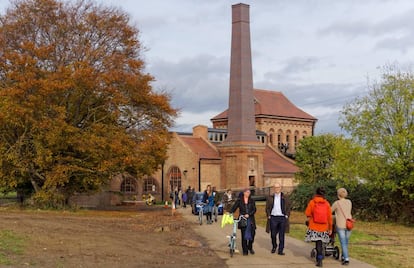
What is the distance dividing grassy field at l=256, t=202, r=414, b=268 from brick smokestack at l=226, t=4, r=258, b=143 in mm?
25451

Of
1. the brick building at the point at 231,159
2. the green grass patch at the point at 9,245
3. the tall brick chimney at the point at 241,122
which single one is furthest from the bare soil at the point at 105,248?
the tall brick chimney at the point at 241,122

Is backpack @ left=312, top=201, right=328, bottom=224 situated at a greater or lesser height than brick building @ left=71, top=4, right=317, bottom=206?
lesser

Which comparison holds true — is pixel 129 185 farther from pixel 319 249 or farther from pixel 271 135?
pixel 319 249

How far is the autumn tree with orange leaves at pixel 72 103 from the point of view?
29.3 meters

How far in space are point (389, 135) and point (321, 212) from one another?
13625 millimetres

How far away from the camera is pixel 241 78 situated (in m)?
50.1

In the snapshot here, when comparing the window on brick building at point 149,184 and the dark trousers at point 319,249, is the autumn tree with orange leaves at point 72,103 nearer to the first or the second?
the dark trousers at point 319,249

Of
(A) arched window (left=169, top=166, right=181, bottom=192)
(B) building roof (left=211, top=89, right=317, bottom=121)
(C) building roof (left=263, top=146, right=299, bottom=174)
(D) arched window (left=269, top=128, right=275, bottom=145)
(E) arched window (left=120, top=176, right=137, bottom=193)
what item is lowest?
(E) arched window (left=120, top=176, right=137, bottom=193)

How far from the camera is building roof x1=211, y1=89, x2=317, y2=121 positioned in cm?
8106

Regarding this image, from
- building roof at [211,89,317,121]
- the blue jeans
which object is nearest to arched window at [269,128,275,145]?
building roof at [211,89,317,121]

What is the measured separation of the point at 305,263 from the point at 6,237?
736cm

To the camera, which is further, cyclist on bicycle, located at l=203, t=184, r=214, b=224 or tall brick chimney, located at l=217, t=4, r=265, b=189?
tall brick chimney, located at l=217, t=4, r=265, b=189

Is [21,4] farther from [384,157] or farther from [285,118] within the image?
[285,118]

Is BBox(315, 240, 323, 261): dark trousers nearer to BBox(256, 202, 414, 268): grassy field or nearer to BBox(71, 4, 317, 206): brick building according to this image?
BBox(256, 202, 414, 268): grassy field
